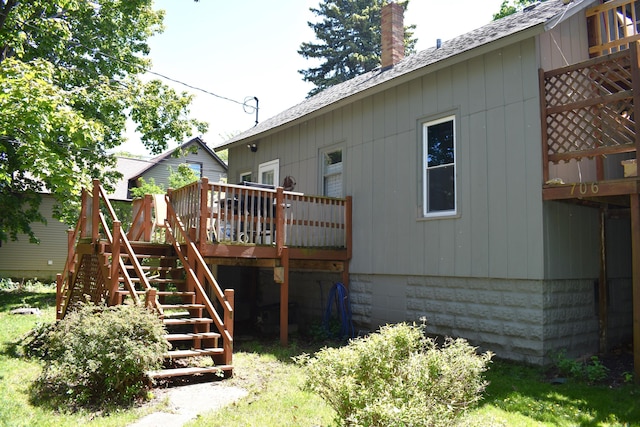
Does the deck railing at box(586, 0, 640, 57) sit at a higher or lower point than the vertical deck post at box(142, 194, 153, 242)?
higher

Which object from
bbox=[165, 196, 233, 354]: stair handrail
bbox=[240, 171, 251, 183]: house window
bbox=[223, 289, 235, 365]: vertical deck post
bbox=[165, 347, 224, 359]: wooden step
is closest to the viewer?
bbox=[165, 347, 224, 359]: wooden step

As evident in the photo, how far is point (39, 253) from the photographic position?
18719 millimetres

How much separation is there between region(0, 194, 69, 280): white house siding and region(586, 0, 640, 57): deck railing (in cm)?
1784

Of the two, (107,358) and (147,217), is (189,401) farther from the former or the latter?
(147,217)

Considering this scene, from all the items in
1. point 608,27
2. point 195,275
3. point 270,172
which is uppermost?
point 608,27

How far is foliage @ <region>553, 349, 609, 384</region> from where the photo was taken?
236 inches

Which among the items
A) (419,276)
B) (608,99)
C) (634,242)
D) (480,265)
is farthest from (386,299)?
(608,99)

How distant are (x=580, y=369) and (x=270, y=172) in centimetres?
825

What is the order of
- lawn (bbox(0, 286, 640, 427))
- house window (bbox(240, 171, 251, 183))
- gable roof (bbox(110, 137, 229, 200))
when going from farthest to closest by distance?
1. gable roof (bbox(110, 137, 229, 200))
2. house window (bbox(240, 171, 251, 183))
3. lawn (bbox(0, 286, 640, 427))

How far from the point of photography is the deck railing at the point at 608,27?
7582mm

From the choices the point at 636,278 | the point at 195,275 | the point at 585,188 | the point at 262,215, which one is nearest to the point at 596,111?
the point at 585,188

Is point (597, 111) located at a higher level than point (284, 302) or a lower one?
higher

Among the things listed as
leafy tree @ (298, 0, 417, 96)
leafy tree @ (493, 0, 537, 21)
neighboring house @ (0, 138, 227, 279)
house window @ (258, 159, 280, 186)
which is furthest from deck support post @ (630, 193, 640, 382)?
leafy tree @ (298, 0, 417, 96)

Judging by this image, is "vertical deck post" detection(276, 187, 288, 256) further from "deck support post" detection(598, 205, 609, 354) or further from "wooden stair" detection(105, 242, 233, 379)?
"deck support post" detection(598, 205, 609, 354)
